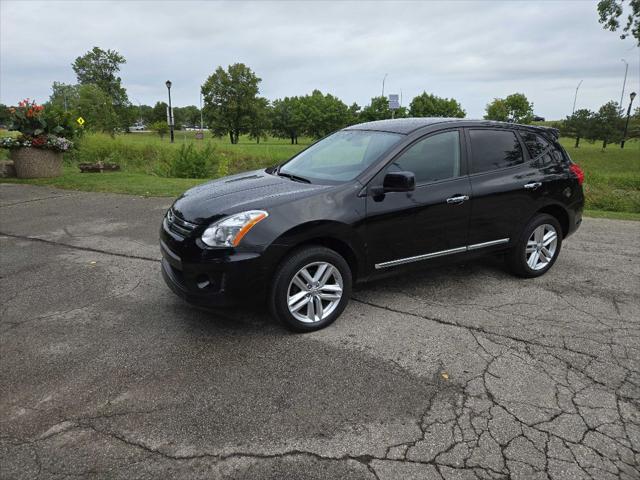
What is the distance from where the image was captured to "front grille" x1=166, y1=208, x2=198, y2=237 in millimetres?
3509

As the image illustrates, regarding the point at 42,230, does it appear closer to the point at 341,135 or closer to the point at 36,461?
the point at 341,135

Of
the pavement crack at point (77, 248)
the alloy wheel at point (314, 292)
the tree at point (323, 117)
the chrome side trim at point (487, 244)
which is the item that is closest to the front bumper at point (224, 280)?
the alloy wheel at point (314, 292)

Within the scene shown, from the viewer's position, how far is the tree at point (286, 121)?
247ft

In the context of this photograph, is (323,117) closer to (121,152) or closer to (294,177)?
(121,152)

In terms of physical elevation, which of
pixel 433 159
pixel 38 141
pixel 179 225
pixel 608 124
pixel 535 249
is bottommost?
pixel 535 249

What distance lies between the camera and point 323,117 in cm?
7125

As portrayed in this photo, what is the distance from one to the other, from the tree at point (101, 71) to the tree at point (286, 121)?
24559 mm

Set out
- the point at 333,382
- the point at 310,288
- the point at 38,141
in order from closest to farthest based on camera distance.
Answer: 1. the point at 333,382
2. the point at 310,288
3. the point at 38,141

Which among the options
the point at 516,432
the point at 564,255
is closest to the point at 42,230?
the point at 516,432

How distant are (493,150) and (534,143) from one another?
0.69m

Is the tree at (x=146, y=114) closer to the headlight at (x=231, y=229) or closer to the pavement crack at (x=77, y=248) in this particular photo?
the pavement crack at (x=77, y=248)

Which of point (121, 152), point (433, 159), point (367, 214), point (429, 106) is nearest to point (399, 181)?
point (367, 214)

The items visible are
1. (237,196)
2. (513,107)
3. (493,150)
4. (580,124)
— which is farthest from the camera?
(513,107)

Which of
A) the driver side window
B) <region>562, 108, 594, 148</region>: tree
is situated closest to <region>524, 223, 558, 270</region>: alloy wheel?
the driver side window
